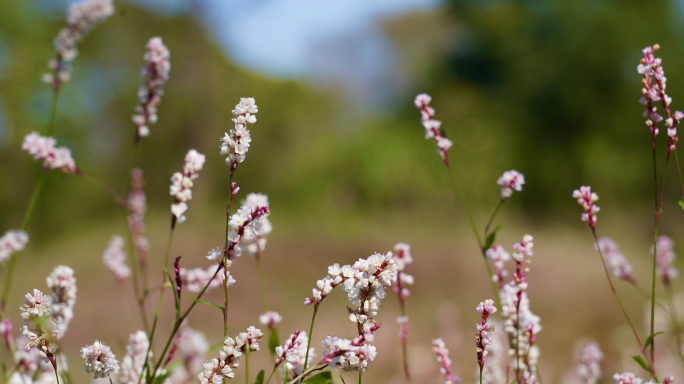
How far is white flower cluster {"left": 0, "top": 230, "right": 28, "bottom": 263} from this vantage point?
190cm

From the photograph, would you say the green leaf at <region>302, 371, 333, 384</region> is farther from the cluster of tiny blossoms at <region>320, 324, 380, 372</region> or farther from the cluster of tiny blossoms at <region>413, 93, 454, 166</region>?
the cluster of tiny blossoms at <region>413, 93, 454, 166</region>

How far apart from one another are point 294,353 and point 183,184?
17.6 inches

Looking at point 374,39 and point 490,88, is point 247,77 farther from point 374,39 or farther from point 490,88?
point 490,88

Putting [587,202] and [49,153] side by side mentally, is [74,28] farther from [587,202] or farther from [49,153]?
[587,202]

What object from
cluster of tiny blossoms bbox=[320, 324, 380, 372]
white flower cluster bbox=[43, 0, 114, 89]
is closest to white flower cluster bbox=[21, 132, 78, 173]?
white flower cluster bbox=[43, 0, 114, 89]

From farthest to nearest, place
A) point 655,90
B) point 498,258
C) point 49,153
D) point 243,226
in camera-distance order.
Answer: point 49,153 < point 498,258 < point 655,90 < point 243,226

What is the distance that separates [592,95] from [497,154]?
6.19 meters

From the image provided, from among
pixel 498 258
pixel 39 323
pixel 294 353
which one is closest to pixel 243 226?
pixel 294 353

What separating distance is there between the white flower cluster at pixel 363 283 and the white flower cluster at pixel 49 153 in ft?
2.94

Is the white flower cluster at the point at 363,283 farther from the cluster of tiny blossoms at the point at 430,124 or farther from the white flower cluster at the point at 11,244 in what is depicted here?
the white flower cluster at the point at 11,244

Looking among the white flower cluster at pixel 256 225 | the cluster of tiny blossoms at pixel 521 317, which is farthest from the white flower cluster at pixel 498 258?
the white flower cluster at pixel 256 225

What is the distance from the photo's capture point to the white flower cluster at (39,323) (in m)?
1.21

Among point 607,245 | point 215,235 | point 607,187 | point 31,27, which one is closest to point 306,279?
point 215,235

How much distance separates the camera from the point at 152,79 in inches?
72.0
